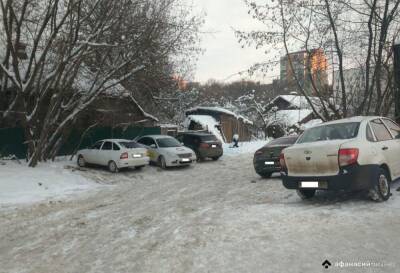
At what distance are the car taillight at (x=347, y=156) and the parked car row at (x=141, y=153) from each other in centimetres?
1272

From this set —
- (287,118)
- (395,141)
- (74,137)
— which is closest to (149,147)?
(74,137)

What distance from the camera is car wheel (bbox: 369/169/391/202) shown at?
8.74 m

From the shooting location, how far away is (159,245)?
7.17 meters

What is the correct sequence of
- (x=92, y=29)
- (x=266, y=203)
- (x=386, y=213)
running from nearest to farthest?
(x=386, y=213)
(x=266, y=203)
(x=92, y=29)

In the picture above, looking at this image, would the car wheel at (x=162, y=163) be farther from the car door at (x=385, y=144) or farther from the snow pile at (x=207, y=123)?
the snow pile at (x=207, y=123)

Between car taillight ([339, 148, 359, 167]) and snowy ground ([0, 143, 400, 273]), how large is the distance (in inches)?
32.5

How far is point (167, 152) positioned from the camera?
21844 millimetres

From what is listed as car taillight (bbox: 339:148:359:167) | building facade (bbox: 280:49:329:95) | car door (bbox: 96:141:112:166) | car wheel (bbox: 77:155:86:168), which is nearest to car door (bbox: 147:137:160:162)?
car door (bbox: 96:141:112:166)

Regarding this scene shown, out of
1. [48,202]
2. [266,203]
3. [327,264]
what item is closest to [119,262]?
[327,264]

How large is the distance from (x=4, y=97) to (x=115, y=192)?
979 cm

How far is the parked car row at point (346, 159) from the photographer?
8680mm

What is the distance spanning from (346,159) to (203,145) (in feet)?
54.5

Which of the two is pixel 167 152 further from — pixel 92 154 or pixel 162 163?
pixel 92 154

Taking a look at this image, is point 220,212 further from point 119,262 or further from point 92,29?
point 92,29
